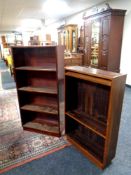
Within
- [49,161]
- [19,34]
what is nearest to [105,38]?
[49,161]

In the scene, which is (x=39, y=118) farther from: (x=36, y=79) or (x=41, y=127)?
(x=36, y=79)

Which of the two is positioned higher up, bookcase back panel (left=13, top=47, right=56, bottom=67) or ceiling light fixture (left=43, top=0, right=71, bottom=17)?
ceiling light fixture (left=43, top=0, right=71, bottom=17)

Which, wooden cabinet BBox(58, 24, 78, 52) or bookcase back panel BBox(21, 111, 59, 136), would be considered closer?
bookcase back panel BBox(21, 111, 59, 136)

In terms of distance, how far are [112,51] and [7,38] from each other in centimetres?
1064

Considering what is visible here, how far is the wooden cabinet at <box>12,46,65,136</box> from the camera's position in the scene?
2.06 m

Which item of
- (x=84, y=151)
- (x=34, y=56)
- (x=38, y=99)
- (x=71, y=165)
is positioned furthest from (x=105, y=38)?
(x=71, y=165)

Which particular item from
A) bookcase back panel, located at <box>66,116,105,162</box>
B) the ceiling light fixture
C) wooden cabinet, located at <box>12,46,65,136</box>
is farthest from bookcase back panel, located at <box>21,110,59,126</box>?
the ceiling light fixture

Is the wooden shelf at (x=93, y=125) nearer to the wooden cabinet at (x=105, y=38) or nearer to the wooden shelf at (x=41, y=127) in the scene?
the wooden shelf at (x=41, y=127)

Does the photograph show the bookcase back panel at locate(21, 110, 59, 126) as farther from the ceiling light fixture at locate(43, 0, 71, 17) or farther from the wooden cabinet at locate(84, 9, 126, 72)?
the ceiling light fixture at locate(43, 0, 71, 17)

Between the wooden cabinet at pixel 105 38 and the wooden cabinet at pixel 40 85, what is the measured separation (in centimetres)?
261

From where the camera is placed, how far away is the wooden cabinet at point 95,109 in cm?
143

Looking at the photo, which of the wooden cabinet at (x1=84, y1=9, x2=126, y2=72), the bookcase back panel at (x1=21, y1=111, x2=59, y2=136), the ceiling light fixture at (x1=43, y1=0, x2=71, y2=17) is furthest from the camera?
the ceiling light fixture at (x1=43, y1=0, x2=71, y2=17)

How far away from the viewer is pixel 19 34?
13555 millimetres

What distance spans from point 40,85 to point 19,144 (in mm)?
940
